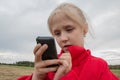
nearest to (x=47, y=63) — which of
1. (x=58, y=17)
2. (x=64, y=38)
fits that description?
(x=64, y=38)

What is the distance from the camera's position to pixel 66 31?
2916 millimetres

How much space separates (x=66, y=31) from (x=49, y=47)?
48 cm

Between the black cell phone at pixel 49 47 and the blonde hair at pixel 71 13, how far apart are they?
550 mm

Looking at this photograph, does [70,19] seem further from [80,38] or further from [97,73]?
[97,73]

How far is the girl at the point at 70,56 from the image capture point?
2.50 m

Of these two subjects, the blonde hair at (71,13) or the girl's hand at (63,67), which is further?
the blonde hair at (71,13)

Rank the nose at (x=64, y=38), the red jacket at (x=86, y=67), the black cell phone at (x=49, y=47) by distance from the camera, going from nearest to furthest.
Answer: the black cell phone at (x=49, y=47) < the red jacket at (x=86, y=67) < the nose at (x=64, y=38)

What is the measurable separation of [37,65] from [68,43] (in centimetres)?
47

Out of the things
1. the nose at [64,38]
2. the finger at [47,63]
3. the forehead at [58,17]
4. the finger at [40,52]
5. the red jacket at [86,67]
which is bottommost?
the red jacket at [86,67]

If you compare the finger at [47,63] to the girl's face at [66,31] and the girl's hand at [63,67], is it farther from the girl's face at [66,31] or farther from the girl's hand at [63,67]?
the girl's face at [66,31]

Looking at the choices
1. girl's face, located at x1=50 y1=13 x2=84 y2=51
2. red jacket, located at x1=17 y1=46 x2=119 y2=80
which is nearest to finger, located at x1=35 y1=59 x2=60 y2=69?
red jacket, located at x1=17 y1=46 x2=119 y2=80

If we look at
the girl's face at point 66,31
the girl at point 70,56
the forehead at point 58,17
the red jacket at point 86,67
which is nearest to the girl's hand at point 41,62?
the girl at point 70,56

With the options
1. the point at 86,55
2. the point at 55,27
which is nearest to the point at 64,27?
the point at 55,27

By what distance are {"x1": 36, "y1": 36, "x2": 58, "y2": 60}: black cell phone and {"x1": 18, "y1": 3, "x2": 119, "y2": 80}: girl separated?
0.04 meters
